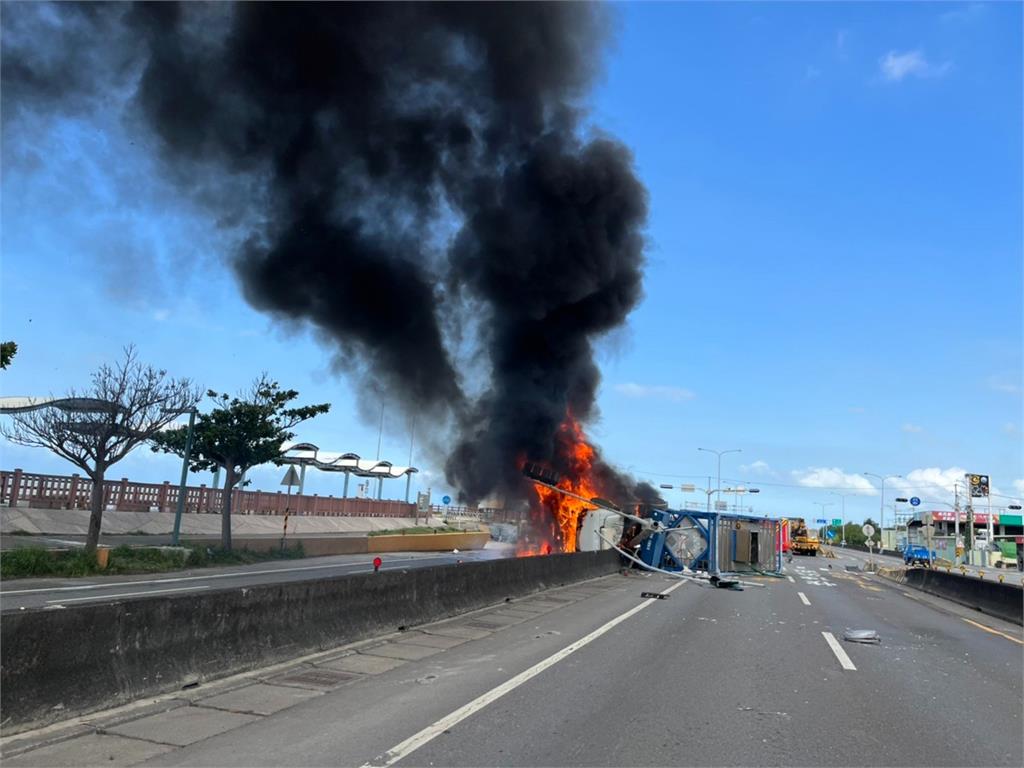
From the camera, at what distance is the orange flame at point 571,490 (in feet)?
79.7

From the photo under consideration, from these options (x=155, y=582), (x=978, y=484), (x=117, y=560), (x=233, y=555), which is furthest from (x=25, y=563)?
(x=978, y=484)

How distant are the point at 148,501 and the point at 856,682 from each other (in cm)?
2763

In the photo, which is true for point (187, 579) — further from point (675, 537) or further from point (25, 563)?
point (675, 537)

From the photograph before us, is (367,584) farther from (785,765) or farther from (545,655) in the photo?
(785,765)

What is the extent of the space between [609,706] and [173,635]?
388 centimetres

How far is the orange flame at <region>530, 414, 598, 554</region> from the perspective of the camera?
79.7ft

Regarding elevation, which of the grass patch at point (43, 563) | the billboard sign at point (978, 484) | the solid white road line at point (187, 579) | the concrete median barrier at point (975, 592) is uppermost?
the billboard sign at point (978, 484)

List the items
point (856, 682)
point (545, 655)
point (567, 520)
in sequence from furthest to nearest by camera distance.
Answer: point (567, 520), point (545, 655), point (856, 682)

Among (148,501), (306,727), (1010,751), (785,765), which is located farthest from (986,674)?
(148,501)

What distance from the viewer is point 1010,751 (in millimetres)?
5594

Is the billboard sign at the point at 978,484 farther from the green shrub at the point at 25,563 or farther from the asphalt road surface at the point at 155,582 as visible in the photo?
the green shrub at the point at 25,563

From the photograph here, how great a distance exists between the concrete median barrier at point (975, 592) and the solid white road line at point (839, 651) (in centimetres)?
747

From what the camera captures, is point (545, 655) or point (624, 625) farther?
point (624, 625)

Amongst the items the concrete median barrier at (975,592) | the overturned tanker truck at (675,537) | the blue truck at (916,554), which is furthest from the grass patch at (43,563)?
the blue truck at (916,554)
